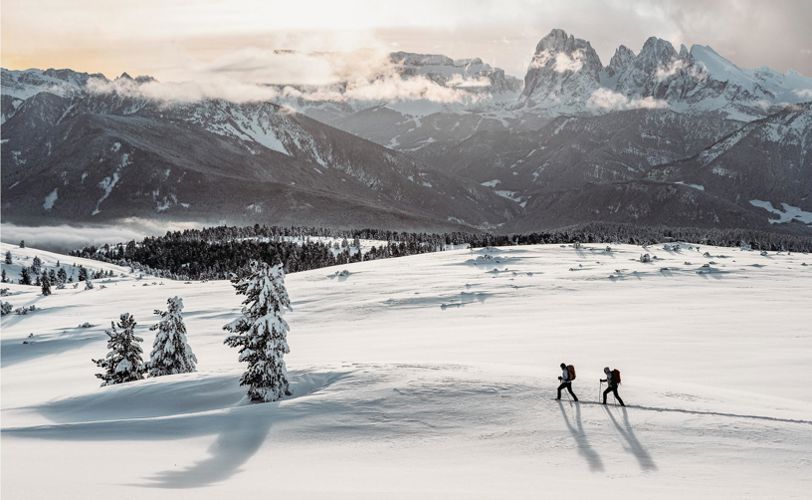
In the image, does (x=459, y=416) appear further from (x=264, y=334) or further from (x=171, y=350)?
(x=171, y=350)

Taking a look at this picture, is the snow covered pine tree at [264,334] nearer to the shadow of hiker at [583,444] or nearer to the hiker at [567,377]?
the hiker at [567,377]

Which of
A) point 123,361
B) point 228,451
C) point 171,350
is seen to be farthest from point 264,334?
point 123,361

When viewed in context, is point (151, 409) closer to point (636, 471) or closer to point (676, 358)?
point (636, 471)

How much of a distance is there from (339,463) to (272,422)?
5791mm

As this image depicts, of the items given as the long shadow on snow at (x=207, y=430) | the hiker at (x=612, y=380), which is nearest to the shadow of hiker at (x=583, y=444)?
the hiker at (x=612, y=380)

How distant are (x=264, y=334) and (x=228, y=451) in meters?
9.40

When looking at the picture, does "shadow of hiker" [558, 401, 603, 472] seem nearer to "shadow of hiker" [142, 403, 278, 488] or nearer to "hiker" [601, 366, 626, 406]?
"hiker" [601, 366, 626, 406]

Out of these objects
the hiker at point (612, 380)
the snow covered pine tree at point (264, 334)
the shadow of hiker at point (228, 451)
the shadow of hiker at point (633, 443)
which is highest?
the snow covered pine tree at point (264, 334)

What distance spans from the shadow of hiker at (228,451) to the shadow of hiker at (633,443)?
482 inches

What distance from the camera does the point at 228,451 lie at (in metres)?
23.7

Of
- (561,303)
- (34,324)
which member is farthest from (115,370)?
(34,324)

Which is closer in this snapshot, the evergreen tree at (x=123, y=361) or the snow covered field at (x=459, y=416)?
the snow covered field at (x=459, y=416)

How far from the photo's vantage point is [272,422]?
26.7 m

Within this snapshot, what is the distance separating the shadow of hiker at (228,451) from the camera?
19812 mm
